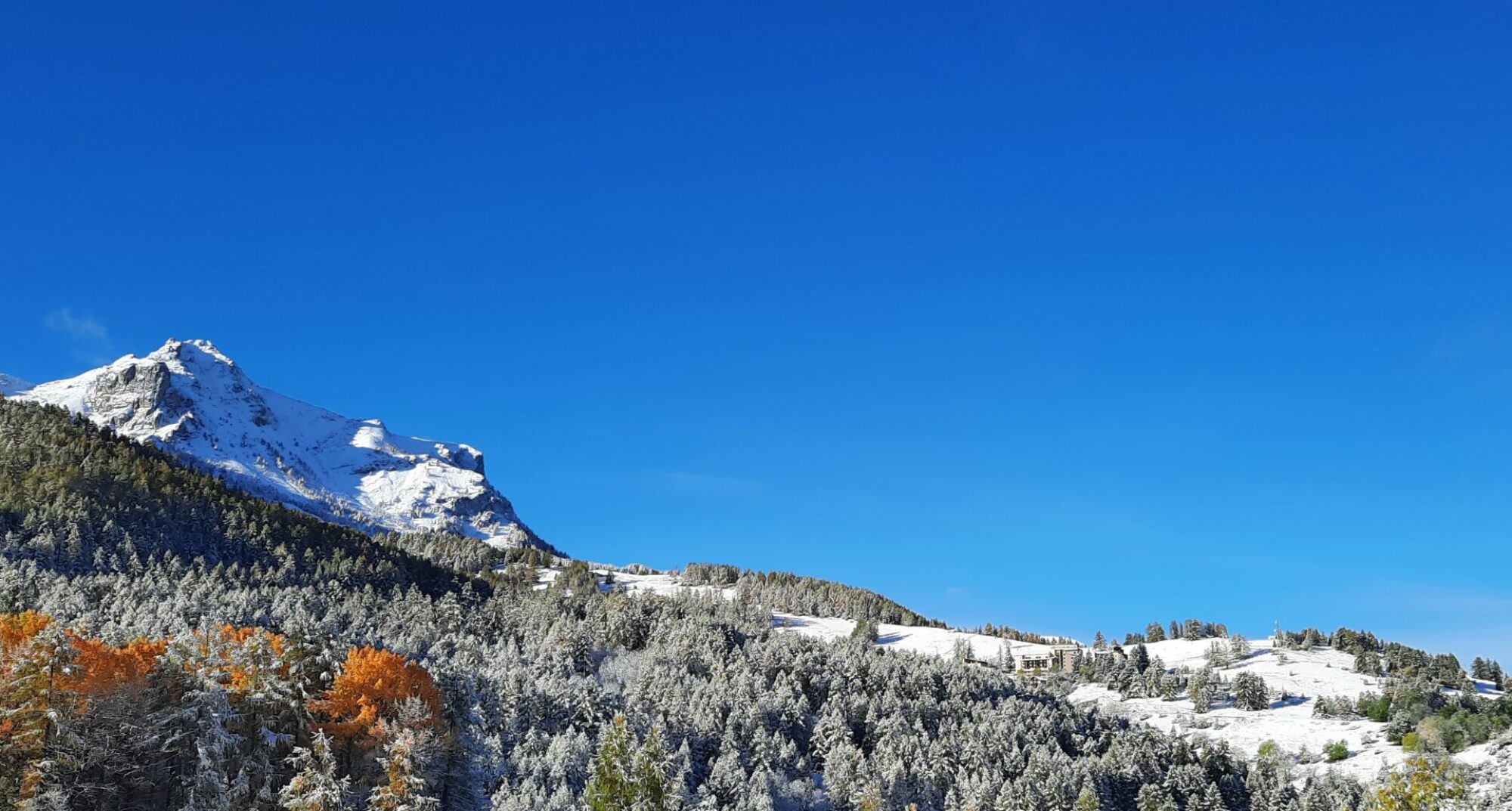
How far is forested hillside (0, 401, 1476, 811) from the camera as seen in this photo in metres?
73.6

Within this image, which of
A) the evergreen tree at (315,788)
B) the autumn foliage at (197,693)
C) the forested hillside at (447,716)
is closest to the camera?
the autumn foliage at (197,693)

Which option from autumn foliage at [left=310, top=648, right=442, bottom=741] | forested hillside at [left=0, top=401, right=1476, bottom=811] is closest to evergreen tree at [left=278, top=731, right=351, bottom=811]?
forested hillside at [left=0, top=401, right=1476, bottom=811]

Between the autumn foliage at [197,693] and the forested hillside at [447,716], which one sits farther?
the forested hillside at [447,716]

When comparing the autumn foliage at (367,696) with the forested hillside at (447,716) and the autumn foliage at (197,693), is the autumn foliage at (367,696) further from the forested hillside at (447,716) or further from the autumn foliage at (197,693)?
the forested hillside at (447,716)

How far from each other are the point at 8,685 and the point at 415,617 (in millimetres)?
122828

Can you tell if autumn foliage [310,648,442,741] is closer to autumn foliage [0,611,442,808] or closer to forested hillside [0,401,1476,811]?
autumn foliage [0,611,442,808]

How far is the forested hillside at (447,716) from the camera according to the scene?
73562 mm

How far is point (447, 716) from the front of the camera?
109 meters

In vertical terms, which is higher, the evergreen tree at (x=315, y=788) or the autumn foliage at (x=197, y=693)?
the autumn foliage at (x=197, y=693)

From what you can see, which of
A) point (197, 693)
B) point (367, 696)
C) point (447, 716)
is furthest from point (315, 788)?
point (447, 716)

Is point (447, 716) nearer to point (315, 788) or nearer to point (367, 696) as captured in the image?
point (367, 696)

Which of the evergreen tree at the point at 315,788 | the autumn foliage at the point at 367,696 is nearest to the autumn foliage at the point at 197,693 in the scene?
the autumn foliage at the point at 367,696

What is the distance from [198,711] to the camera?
7662cm

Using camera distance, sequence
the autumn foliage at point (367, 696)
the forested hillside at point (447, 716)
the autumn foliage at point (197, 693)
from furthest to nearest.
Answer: the autumn foliage at point (367, 696), the forested hillside at point (447, 716), the autumn foliage at point (197, 693)
